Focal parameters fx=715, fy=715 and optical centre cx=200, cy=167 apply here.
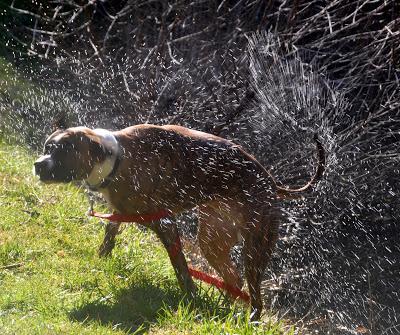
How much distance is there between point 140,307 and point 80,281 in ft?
1.55

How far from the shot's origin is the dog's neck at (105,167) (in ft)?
14.1

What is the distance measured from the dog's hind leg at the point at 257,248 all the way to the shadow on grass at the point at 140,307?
0.76 ft

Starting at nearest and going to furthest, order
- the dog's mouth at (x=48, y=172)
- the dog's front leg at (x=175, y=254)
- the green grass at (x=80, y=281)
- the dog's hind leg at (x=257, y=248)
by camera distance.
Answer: the green grass at (x=80, y=281) < the dog's mouth at (x=48, y=172) < the dog's front leg at (x=175, y=254) < the dog's hind leg at (x=257, y=248)

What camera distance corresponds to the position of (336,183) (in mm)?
6258

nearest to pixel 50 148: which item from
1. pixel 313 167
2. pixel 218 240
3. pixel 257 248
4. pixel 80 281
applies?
pixel 80 281

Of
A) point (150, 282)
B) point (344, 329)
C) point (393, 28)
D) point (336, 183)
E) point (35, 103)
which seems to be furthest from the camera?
point (35, 103)

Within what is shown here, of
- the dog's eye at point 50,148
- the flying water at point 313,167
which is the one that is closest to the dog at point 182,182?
the dog's eye at point 50,148

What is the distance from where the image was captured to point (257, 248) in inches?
180

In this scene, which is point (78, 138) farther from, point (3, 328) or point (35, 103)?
point (35, 103)

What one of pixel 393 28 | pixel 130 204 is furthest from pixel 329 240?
pixel 130 204

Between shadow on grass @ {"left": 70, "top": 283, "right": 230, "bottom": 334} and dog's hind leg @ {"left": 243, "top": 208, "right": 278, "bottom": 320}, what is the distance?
230 mm

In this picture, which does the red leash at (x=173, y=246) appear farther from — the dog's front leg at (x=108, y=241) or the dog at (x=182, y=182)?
the dog's front leg at (x=108, y=241)

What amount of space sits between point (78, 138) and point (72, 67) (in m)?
4.67

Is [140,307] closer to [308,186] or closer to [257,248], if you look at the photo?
[257,248]
